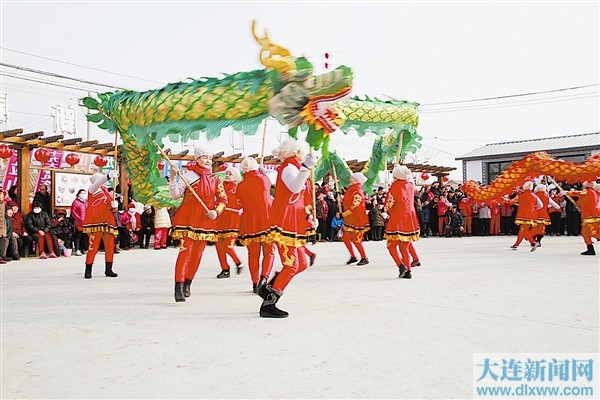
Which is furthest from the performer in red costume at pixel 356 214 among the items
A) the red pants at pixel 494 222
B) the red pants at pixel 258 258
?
the red pants at pixel 494 222

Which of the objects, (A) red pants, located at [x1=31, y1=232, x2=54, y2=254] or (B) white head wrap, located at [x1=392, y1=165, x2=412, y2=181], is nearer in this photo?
(B) white head wrap, located at [x1=392, y1=165, x2=412, y2=181]

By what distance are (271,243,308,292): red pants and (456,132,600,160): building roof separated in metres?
19.4

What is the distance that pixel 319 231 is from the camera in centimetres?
1362

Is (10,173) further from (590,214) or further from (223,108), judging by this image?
(590,214)

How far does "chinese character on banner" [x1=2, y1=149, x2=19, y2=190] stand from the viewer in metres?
10.6

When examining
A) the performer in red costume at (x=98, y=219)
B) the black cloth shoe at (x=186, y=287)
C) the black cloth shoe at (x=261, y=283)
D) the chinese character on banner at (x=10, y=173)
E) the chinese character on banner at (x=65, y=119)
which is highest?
the chinese character on banner at (x=65, y=119)

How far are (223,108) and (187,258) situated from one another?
1.79 m

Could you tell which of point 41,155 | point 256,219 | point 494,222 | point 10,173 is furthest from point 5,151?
point 494,222

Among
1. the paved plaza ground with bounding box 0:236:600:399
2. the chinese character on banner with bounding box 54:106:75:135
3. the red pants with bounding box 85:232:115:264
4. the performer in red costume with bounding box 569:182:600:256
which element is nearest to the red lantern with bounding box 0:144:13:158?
the chinese character on banner with bounding box 54:106:75:135

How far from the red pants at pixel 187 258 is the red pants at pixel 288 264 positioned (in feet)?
3.18

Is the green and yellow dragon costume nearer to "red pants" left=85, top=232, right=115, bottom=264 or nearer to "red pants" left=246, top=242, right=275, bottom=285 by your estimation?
"red pants" left=85, top=232, right=115, bottom=264

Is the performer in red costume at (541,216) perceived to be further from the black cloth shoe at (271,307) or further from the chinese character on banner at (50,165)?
the chinese character on banner at (50,165)

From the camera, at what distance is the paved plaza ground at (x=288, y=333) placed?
109 inches

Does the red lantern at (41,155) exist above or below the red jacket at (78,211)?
above
